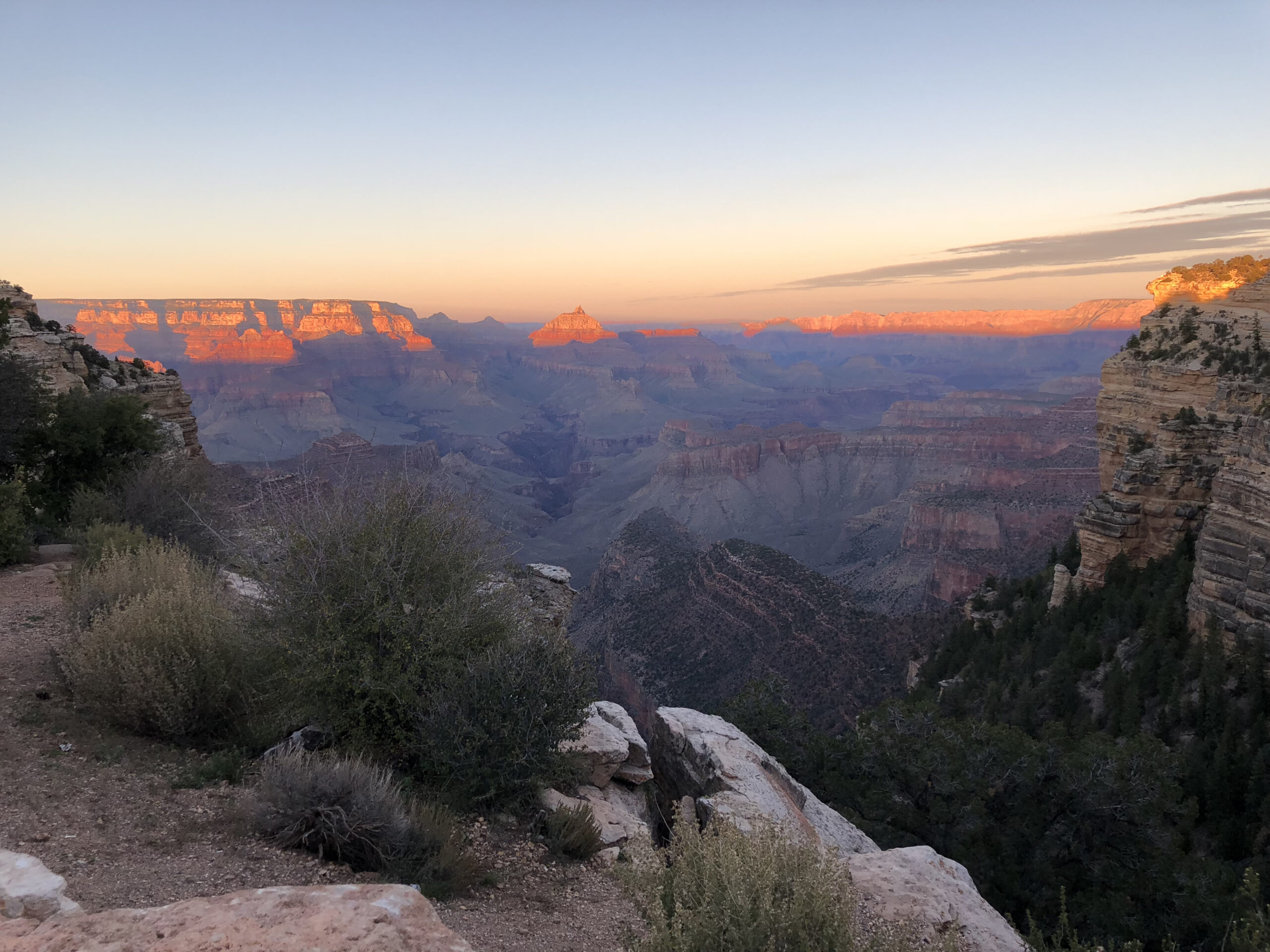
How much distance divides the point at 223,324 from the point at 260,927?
180 metres

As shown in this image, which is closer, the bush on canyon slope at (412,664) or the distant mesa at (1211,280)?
the bush on canyon slope at (412,664)

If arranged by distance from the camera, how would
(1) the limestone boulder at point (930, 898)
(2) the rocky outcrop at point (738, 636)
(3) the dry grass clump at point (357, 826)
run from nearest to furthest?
(3) the dry grass clump at point (357, 826) < (1) the limestone boulder at point (930, 898) < (2) the rocky outcrop at point (738, 636)

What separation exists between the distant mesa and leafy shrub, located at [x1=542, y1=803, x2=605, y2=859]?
2708 centimetres

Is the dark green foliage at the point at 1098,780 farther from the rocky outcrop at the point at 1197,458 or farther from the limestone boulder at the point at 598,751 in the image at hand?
the limestone boulder at the point at 598,751

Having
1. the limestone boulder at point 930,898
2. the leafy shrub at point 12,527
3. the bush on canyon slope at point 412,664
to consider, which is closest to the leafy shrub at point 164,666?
the bush on canyon slope at point 412,664

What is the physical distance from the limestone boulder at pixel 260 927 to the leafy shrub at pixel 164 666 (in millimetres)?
3376

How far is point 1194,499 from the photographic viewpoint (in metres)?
19.5

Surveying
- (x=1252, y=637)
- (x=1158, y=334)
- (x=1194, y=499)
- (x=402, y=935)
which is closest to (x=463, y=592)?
(x=402, y=935)

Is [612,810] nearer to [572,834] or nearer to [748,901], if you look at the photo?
[572,834]

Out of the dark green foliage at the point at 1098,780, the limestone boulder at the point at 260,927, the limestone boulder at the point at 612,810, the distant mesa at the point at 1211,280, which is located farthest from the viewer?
the distant mesa at the point at 1211,280

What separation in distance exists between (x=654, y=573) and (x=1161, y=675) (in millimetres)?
37635

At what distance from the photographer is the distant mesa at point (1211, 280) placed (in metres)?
23.6

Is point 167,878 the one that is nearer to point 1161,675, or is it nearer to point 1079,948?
point 1079,948

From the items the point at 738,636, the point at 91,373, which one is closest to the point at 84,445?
the point at 91,373
